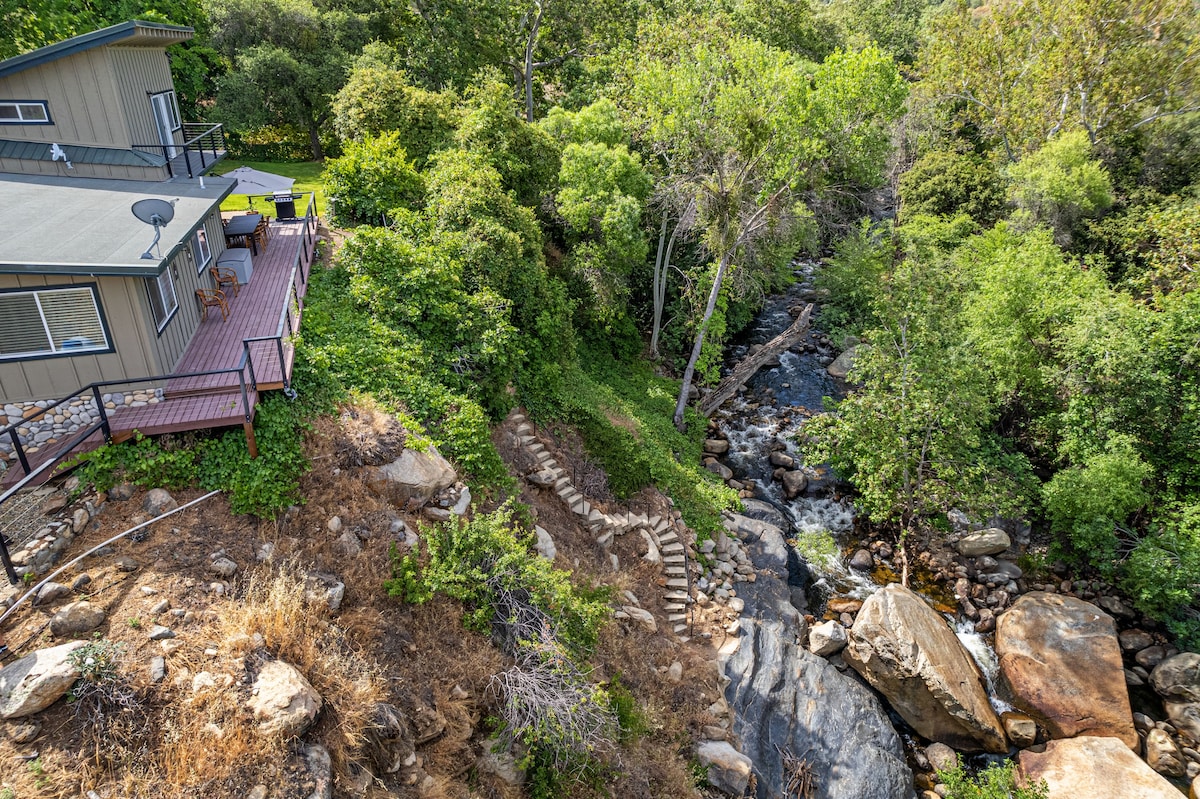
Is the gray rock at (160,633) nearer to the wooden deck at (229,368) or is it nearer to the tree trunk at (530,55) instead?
the wooden deck at (229,368)

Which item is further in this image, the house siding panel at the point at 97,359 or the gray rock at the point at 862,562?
the gray rock at the point at 862,562

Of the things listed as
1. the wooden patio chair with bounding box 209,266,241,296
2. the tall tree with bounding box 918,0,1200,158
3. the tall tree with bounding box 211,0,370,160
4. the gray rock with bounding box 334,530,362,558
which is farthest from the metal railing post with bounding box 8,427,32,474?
the tall tree with bounding box 918,0,1200,158

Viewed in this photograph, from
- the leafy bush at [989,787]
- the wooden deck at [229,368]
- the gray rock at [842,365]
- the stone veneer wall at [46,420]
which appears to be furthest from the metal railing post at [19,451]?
the gray rock at [842,365]

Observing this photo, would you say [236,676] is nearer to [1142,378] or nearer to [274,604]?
[274,604]

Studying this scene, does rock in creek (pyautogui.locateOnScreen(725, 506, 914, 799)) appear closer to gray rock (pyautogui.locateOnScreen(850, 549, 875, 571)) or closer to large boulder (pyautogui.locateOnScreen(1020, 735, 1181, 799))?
large boulder (pyautogui.locateOnScreen(1020, 735, 1181, 799))

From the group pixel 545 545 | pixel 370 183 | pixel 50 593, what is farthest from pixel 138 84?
pixel 545 545

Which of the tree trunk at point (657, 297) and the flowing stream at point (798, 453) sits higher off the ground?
the tree trunk at point (657, 297)
